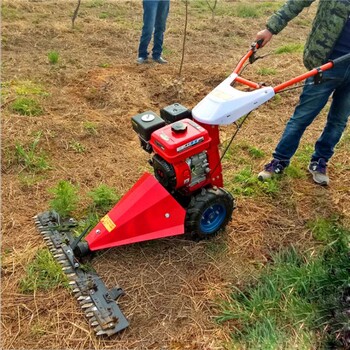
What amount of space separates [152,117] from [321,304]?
1674mm

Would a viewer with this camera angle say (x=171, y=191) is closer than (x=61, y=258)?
No

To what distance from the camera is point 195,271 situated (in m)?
2.97

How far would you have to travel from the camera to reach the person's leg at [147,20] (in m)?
6.14

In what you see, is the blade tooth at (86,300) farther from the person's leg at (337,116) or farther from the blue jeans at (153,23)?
the blue jeans at (153,23)

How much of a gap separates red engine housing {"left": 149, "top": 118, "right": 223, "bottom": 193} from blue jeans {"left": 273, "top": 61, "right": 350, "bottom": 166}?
994 mm

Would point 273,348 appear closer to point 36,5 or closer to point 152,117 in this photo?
point 152,117

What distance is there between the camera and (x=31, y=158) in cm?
398

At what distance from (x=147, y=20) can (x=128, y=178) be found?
3348mm

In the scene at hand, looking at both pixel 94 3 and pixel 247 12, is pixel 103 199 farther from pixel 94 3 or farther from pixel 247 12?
pixel 247 12

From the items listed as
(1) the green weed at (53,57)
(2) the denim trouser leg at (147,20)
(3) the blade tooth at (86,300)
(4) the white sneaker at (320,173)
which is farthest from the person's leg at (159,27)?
(3) the blade tooth at (86,300)

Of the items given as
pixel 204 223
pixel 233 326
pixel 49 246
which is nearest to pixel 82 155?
pixel 49 246

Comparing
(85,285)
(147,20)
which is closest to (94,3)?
(147,20)

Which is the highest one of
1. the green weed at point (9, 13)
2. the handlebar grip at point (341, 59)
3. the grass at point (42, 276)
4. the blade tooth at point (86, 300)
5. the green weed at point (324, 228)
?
the handlebar grip at point (341, 59)

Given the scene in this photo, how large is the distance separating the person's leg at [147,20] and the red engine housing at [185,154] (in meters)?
3.85
